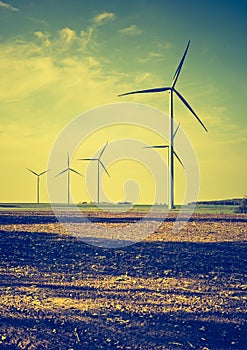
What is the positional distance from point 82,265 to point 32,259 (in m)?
Answer: 2.47

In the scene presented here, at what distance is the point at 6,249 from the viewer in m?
20.0

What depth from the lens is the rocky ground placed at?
25.1 feet

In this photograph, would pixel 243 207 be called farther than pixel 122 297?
Yes

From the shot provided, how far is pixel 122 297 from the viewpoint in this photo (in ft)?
35.2

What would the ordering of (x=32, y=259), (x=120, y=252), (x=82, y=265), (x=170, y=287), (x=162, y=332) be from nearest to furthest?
(x=162, y=332) < (x=170, y=287) < (x=82, y=265) < (x=32, y=259) < (x=120, y=252)

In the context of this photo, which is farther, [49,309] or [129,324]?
[49,309]

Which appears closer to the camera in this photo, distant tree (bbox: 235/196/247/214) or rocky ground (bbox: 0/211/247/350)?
rocky ground (bbox: 0/211/247/350)

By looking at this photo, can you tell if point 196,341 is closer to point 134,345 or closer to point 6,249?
point 134,345

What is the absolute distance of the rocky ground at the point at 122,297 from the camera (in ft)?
25.1

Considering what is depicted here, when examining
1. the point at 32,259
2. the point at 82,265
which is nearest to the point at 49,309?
the point at 82,265

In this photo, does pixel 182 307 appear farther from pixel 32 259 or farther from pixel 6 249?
pixel 6 249

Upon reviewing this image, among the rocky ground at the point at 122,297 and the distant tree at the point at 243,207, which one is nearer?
the rocky ground at the point at 122,297

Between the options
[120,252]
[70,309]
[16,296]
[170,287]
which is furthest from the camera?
[120,252]

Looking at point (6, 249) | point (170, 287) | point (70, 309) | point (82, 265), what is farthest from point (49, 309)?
point (6, 249)
